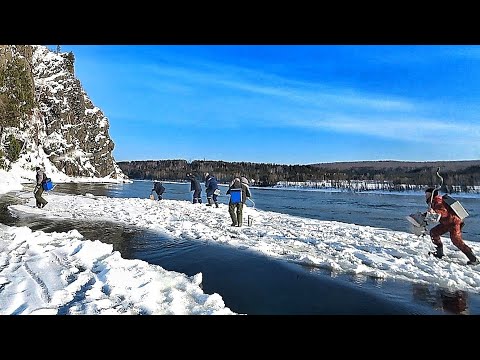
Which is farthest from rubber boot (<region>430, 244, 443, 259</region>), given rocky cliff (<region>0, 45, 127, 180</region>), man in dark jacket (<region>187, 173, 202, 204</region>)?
rocky cliff (<region>0, 45, 127, 180</region>)

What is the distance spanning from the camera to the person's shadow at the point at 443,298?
4.18 m

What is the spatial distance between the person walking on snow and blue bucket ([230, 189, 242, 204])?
5246 mm

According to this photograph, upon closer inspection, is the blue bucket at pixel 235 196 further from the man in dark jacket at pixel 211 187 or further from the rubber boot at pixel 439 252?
the man in dark jacket at pixel 211 187

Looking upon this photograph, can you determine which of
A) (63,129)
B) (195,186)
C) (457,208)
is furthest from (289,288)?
(63,129)

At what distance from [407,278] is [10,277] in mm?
5792

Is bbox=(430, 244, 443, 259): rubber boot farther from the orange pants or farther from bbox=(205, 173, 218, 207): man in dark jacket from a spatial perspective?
bbox=(205, 173, 218, 207): man in dark jacket

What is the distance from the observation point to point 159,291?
13.8 ft

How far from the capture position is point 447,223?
21.3 ft

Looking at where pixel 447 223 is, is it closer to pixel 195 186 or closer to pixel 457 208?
pixel 457 208

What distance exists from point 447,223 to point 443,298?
7.92ft

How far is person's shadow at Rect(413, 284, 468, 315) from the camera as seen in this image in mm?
4184
